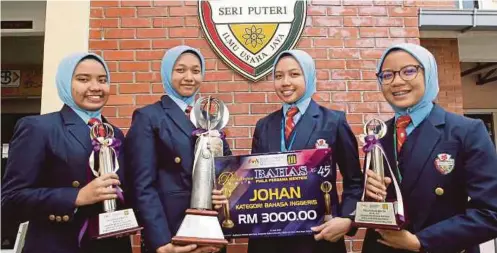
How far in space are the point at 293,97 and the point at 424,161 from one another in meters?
0.68

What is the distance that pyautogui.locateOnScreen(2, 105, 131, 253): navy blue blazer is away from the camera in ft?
6.68

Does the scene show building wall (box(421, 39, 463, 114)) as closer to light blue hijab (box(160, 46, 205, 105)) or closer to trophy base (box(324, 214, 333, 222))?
trophy base (box(324, 214, 333, 222))

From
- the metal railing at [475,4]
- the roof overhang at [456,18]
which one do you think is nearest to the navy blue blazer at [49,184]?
the roof overhang at [456,18]

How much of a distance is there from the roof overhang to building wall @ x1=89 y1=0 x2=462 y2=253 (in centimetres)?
10

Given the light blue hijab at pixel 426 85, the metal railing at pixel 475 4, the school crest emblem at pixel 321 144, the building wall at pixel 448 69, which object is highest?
the metal railing at pixel 475 4

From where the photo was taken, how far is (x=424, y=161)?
1.92 m

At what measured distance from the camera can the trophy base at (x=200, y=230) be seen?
1945mm

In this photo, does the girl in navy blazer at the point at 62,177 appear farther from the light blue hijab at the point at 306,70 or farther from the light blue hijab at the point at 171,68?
A: the light blue hijab at the point at 306,70

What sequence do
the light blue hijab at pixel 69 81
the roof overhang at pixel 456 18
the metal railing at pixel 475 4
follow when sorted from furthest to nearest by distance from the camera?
the metal railing at pixel 475 4 < the roof overhang at pixel 456 18 < the light blue hijab at pixel 69 81

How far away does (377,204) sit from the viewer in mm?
1834

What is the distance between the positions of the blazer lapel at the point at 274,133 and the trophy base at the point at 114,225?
2.35 feet

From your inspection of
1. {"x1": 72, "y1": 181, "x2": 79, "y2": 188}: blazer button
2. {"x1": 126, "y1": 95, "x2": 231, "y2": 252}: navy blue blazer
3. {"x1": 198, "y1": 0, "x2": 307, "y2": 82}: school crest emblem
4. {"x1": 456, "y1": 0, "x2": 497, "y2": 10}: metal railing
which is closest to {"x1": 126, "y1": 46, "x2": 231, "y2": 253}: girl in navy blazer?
{"x1": 126, "y1": 95, "x2": 231, "y2": 252}: navy blue blazer

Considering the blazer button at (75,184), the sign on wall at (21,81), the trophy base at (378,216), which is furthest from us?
the sign on wall at (21,81)

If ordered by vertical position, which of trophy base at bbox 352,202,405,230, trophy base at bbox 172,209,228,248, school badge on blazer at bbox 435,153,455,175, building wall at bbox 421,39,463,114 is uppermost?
building wall at bbox 421,39,463,114
